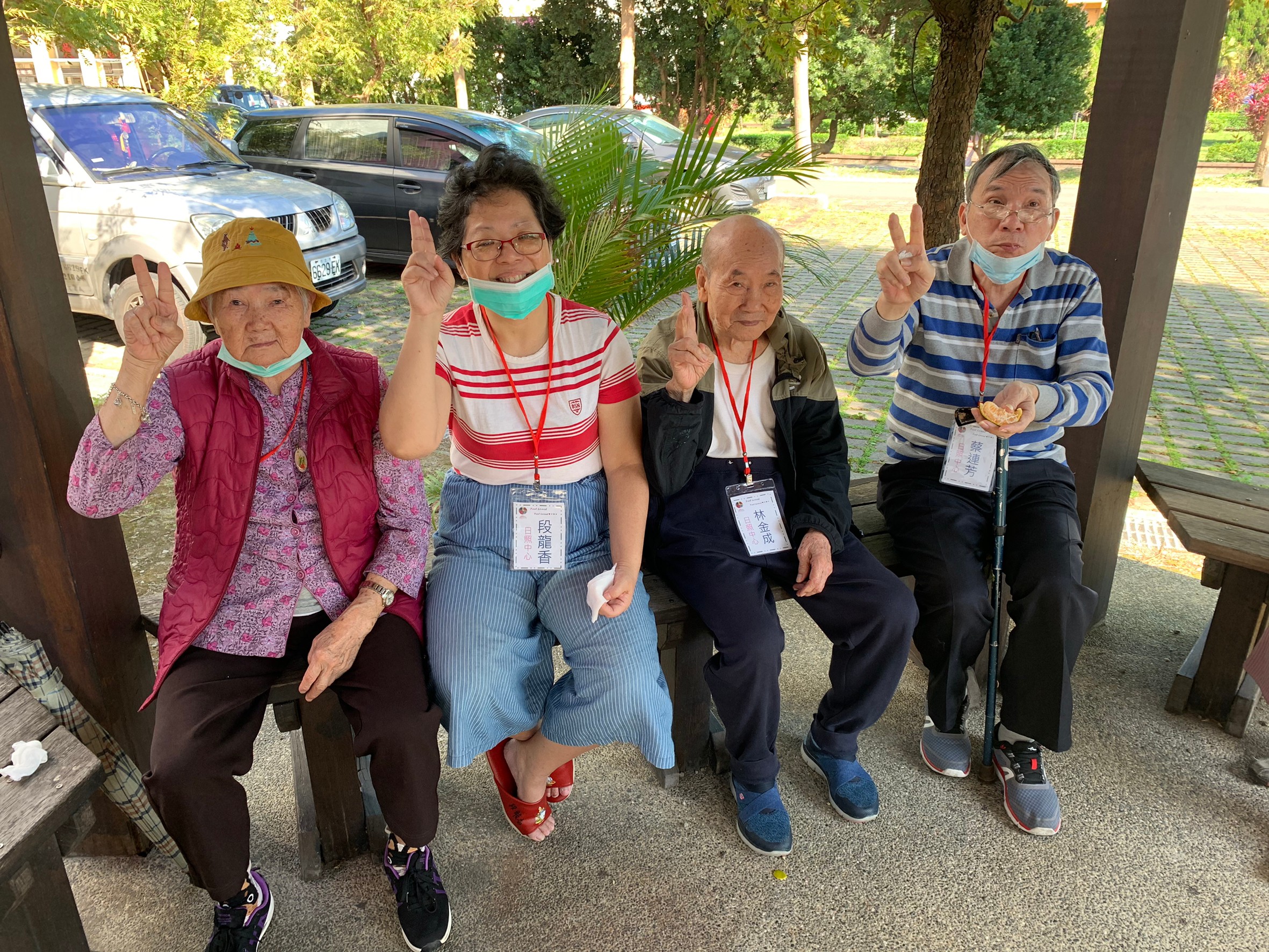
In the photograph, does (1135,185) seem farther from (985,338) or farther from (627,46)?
(627,46)

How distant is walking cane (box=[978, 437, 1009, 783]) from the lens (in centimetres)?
266

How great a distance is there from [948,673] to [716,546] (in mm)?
794

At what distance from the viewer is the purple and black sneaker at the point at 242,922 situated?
2.10 meters

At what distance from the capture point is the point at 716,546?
2.55m

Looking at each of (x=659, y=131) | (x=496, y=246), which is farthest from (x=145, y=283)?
(x=659, y=131)

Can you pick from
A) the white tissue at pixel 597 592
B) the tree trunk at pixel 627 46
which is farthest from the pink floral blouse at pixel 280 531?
the tree trunk at pixel 627 46

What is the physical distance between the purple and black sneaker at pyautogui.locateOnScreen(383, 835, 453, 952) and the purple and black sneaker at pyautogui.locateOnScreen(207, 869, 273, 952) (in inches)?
11.8

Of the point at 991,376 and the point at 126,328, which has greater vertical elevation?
the point at 126,328

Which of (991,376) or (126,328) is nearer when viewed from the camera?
(126,328)

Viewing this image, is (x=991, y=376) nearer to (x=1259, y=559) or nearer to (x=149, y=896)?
(x=1259, y=559)

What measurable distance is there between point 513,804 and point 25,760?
1.21 meters

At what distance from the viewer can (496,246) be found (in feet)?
7.43

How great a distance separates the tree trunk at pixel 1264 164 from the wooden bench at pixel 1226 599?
18573mm

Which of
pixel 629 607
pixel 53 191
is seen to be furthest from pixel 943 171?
pixel 53 191
